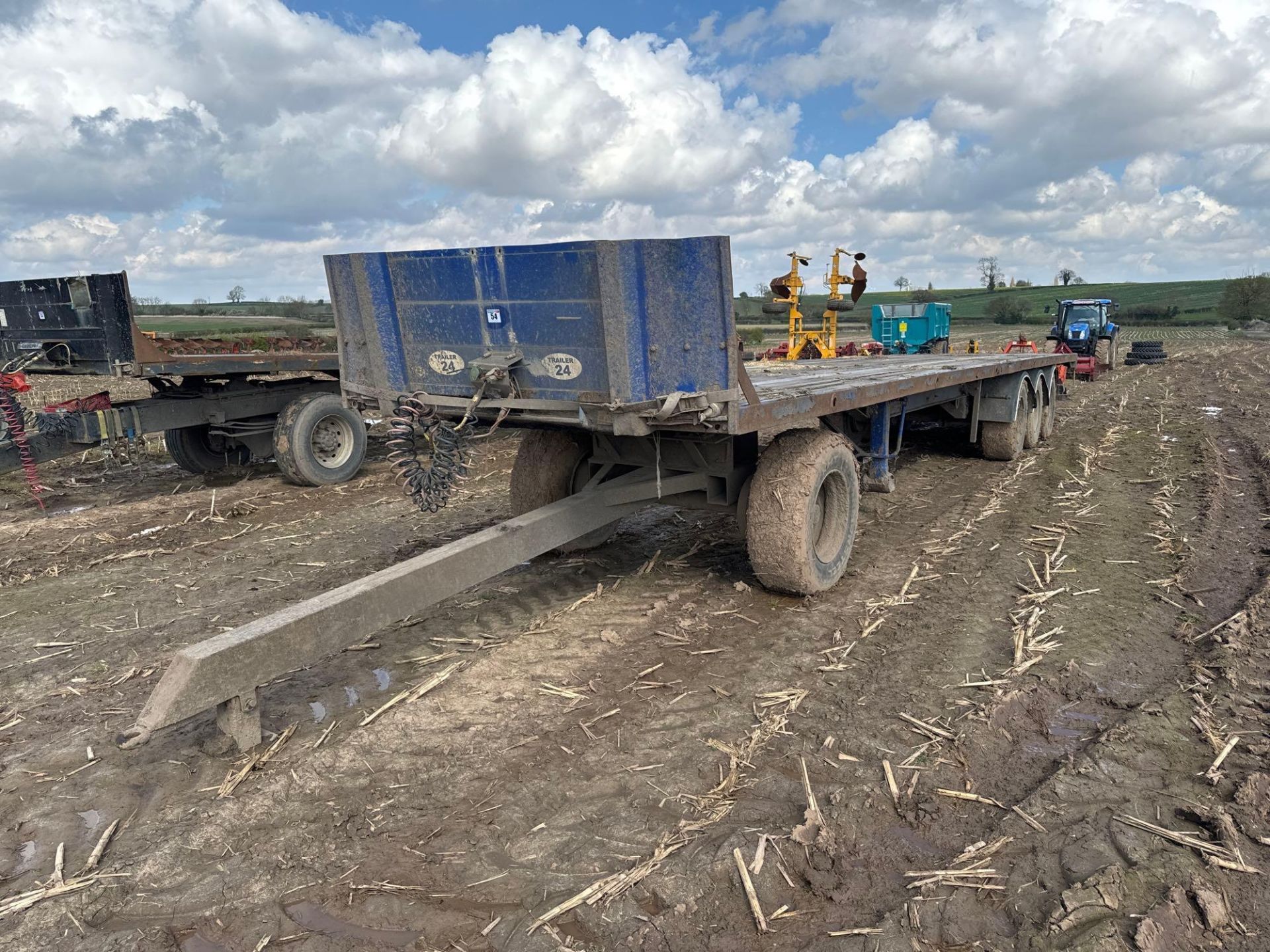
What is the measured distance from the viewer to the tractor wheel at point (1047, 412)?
11.1 m

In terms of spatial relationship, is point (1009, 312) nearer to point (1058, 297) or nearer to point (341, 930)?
point (1058, 297)

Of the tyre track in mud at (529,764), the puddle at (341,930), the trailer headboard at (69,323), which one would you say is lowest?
the puddle at (341,930)

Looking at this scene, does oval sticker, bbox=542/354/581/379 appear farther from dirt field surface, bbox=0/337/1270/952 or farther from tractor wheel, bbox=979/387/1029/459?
tractor wheel, bbox=979/387/1029/459

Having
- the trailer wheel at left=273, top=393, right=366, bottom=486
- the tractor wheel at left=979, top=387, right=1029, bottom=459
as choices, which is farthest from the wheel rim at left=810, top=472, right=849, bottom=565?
the trailer wheel at left=273, top=393, right=366, bottom=486

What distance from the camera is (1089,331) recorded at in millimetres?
22938

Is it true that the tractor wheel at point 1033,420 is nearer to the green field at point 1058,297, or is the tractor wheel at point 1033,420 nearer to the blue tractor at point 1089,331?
the blue tractor at point 1089,331

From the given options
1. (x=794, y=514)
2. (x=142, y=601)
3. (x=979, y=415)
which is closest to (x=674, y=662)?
(x=794, y=514)

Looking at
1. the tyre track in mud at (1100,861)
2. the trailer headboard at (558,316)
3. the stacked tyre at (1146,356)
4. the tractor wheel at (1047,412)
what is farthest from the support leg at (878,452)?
the stacked tyre at (1146,356)

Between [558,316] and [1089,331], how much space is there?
76.4ft

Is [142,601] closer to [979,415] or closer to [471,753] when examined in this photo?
[471,753]

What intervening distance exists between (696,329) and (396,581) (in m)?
1.88

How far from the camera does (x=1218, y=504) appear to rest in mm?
7113

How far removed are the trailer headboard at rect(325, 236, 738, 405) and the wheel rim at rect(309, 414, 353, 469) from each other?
4.81 meters

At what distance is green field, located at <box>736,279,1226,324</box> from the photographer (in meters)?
51.3
